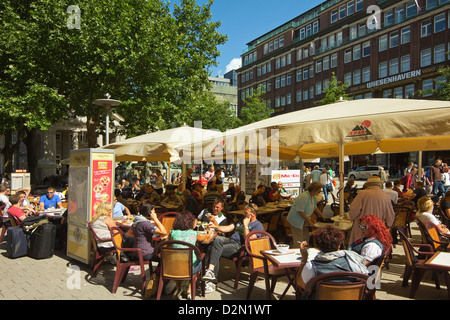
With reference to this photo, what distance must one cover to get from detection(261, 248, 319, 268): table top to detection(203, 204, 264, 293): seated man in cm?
79

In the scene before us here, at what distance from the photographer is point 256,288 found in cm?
516

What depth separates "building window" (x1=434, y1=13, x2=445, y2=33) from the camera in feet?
112

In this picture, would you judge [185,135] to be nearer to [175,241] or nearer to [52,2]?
[175,241]

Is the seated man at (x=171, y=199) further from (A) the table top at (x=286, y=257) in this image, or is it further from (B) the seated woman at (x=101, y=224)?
(A) the table top at (x=286, y=257)

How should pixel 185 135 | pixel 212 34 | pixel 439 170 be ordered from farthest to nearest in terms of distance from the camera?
pixel 212 34, pixel 439 170, pixel 185 135

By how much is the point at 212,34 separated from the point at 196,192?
16.4 m

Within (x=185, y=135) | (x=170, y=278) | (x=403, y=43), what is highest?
(x=403, y=43)

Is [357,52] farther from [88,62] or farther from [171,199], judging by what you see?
[171,199]

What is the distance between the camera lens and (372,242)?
3.85 m

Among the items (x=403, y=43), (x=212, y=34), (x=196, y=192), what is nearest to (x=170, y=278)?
(x=196, y=192)

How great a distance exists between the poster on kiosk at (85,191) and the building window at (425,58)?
38.9 metres

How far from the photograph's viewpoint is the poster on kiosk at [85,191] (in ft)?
21.0

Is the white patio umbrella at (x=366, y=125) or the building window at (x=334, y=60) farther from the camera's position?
the building window at (x=334, y=60)

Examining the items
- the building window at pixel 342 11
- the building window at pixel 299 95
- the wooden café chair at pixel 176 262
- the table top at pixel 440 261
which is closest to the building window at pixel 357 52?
the building window at pixel 342 11
